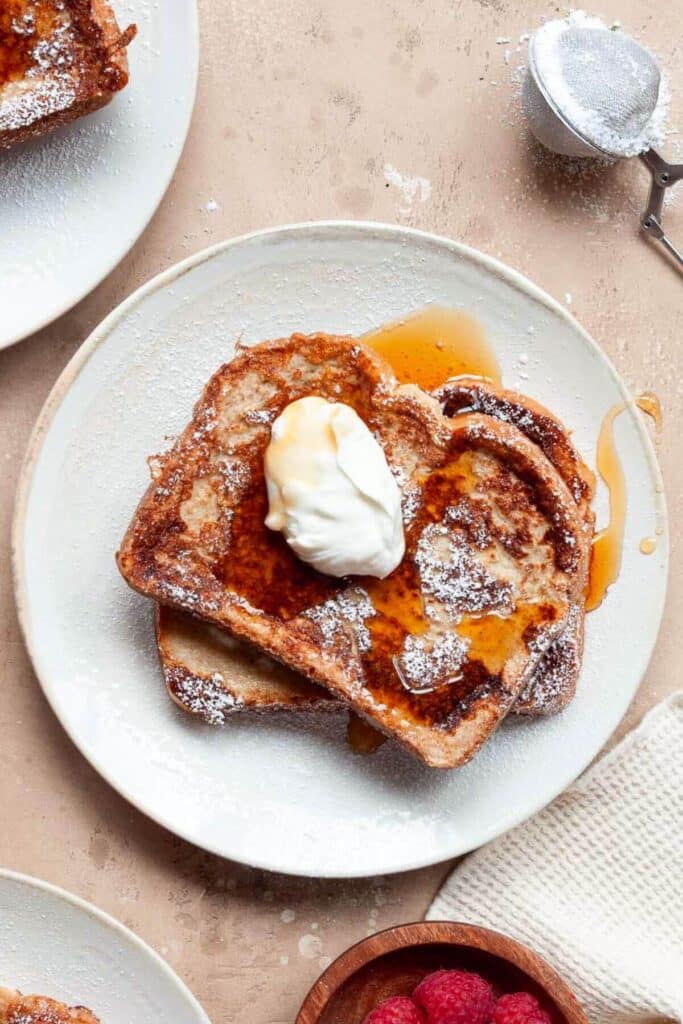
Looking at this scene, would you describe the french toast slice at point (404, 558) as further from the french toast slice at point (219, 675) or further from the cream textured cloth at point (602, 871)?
the cream textured cloth at point (602, 871)

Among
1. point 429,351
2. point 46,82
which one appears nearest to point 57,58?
point 46,82

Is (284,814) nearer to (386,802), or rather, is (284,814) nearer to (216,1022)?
(386,802)

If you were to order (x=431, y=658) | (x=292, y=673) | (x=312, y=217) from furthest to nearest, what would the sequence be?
(x=312, y=217) < (x=292, y=673) < (x=431, y=658)

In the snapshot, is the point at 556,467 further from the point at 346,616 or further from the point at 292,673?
the point at 292,673

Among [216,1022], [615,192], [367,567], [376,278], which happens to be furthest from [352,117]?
[216,1022]

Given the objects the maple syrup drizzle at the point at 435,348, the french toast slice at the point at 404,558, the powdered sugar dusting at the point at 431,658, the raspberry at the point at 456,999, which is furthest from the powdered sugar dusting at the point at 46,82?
the raspberry at the point at 456,999

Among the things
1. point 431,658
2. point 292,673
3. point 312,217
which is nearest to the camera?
point 431,658

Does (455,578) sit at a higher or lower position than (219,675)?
higher
